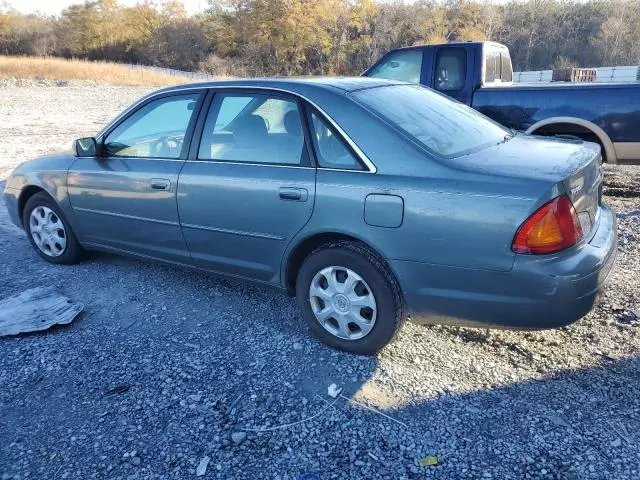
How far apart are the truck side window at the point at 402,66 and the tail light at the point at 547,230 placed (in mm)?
5017

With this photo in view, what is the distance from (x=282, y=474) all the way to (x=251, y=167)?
1852 millimetres

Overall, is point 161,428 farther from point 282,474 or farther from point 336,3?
point 336,3

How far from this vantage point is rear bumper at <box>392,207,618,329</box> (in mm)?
2555

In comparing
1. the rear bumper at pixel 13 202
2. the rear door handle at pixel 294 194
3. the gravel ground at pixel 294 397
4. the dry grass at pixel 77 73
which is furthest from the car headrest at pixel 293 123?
the dry grass at pixel 77 73

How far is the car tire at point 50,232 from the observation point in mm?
4613

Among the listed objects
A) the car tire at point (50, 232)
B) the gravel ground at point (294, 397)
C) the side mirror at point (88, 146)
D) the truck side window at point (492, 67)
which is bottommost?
the gravel ground at point (294, 397)

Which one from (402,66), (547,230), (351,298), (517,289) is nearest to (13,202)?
(351,298)

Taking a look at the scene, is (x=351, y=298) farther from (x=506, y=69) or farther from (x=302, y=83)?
(x=506, y=69)

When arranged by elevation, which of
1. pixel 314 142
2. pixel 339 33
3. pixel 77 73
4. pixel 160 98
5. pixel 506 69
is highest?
pixel 339 33

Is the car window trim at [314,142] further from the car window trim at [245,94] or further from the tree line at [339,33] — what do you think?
the tree line at [339,33]

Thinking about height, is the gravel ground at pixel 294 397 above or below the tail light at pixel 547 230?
below

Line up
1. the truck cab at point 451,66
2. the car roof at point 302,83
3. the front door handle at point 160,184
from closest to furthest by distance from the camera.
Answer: the car roof at point 302,83 < the front door handle at point 160,184 < the truck cab at point 451,66

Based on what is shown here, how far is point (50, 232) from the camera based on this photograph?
4.70 m

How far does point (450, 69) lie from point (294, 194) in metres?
4.72
